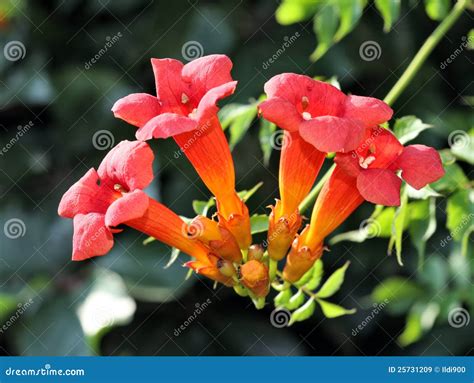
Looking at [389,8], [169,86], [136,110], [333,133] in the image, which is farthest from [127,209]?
[389,8]

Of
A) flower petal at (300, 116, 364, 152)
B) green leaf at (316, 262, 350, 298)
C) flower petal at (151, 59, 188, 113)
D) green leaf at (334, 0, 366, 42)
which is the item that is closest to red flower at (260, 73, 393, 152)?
flower petal at (300, 116, 364, 152)

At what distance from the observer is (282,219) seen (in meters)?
2.00

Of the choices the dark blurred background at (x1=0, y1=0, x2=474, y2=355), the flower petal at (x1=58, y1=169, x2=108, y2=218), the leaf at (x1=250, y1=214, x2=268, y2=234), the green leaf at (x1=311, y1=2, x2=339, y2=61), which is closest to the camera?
the flower petal at (x1=58, y1=169, x2=108, y2=218)

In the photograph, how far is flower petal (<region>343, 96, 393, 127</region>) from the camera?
1754 mm

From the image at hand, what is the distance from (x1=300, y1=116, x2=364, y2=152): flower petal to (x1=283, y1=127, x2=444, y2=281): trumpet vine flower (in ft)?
0.34

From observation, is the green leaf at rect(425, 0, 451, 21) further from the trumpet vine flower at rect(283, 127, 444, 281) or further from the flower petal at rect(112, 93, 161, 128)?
the flower petal at rect(112, 93, 161, 128)

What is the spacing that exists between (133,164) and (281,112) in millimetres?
387

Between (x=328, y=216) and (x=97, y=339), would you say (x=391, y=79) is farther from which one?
(x=97, y=339)

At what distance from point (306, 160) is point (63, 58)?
6.82ft

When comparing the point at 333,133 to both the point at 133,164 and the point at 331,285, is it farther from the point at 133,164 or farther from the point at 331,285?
the point at 331,285

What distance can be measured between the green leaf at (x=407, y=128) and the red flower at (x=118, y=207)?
2.28 feet

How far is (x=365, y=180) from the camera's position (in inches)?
→ 71.8

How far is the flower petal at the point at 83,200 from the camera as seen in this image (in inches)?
74.5

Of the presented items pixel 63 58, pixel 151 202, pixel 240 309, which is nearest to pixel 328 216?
pixel 151 202
